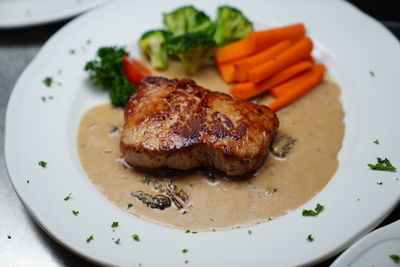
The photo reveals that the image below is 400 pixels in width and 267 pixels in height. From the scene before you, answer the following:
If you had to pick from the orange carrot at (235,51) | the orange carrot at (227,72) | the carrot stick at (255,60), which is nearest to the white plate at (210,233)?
the carrot stick at (255,60)

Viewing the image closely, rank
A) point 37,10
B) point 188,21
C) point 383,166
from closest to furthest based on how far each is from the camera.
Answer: point 383,166, point 188,21, point 37,10

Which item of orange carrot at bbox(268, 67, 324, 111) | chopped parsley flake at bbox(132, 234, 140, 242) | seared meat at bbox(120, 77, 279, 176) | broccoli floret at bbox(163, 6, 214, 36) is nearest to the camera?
chopped parsley flake at bbox(132, 234, 140, 242)

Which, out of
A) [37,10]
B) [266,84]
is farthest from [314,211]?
[37,10]

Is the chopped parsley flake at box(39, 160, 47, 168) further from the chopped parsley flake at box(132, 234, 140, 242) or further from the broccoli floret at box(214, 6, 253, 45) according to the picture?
the broccoli floret at box(214, 6, 253, 45)

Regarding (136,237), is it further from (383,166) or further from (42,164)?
(383,166)

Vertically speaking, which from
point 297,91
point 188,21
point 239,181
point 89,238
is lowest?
point 89,238

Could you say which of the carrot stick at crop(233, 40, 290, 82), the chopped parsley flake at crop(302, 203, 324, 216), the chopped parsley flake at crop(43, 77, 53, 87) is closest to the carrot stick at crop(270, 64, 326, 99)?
A: the carrot stick at crop(233, 40, 290, 82)

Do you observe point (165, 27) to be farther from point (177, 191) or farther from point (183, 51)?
point (177, 191)
